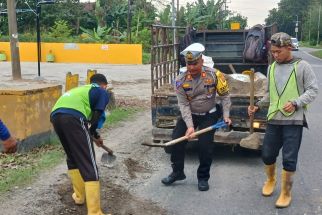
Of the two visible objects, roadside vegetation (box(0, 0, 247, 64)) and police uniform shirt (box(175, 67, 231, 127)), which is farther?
roadside vegetation (box(0, 0, 247, 64))

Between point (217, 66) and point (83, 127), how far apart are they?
17.0 feet

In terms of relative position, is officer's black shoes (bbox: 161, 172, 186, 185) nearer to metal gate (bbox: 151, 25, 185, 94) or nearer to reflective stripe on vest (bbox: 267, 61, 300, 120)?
reflective stripe on vest (bbox: 267, 61, 300, 120)

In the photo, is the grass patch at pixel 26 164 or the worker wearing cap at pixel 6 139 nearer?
the worker wearing cap at pixel 6 139

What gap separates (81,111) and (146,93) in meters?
11.8

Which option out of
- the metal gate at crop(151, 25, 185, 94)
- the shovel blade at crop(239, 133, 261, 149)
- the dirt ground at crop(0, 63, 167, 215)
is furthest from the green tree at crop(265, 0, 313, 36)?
the shovel blade at crop(239, 133, 261, 149)

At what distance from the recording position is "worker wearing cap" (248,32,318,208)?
522cm

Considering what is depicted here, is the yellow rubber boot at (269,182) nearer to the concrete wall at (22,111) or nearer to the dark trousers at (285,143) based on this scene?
the dark trousers at (285,143)

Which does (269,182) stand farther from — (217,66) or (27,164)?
(217,66)

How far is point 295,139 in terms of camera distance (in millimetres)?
5281

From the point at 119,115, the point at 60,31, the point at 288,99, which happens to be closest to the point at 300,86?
the point at 288,99

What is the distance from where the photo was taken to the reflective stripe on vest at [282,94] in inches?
207

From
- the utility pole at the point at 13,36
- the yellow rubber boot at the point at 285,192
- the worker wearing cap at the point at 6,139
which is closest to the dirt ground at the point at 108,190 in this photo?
the worker wearing cap at the point at 6,139

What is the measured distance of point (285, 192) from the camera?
538 cm

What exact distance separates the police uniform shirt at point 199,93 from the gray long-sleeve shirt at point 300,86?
0.79 meters
